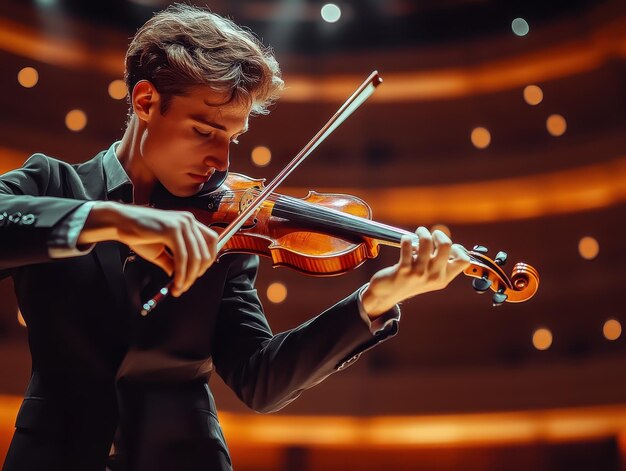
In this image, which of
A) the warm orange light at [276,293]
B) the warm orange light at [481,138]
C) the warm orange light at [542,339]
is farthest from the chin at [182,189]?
the warm orange light at [481,138]

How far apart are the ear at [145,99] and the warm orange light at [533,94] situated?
33.7 ft

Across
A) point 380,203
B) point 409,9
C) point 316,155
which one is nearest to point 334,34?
point 409,9

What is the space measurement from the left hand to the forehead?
22.4 inches

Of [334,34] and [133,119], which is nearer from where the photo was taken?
[133,119]

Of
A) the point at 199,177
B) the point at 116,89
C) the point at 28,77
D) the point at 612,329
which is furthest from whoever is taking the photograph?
the point at 116,89

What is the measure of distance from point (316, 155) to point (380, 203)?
144cm

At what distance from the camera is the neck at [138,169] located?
1736 millimetres

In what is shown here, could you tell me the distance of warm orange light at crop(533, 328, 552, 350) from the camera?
10.5 m

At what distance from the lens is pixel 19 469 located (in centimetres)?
137

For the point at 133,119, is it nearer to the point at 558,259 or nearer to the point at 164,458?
the point at 164,458

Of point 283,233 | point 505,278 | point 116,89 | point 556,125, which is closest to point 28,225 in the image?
point 283,233

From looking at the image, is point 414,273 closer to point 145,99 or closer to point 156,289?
point 156,289

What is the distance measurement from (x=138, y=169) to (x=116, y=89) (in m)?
9.41

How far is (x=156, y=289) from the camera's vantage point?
159 centimetres
